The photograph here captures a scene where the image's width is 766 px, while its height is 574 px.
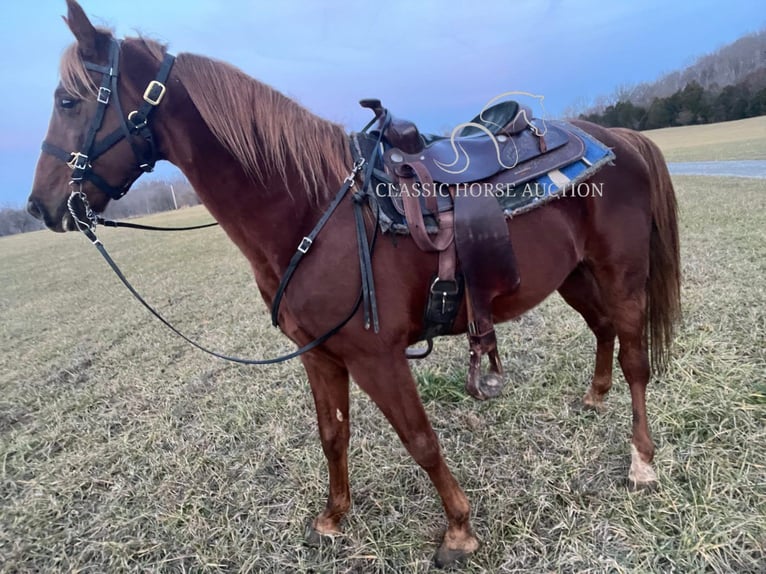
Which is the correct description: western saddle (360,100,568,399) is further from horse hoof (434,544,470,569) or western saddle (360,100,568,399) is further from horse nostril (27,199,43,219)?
horse nostril (27,199,43,219)

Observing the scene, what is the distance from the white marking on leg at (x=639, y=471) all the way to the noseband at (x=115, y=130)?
8.60 feet

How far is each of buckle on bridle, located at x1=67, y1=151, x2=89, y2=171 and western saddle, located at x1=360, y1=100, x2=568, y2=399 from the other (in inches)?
42.0

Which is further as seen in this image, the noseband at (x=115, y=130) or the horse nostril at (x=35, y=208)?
the horse nostril at (x=35, y=208)

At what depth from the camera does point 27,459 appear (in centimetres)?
311

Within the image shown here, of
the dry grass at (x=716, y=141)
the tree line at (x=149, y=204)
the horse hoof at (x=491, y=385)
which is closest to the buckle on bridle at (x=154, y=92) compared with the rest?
the horse hoof at (x=491, y=385)

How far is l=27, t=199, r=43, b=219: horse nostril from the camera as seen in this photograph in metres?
1.60

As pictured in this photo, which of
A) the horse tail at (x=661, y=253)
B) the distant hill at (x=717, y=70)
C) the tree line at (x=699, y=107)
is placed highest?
the distant hill at (x=717, y=70)

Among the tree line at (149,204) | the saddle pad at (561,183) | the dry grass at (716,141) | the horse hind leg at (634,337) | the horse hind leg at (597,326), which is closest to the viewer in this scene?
the saddle pad at (561,183)

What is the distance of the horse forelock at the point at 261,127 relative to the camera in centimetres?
156

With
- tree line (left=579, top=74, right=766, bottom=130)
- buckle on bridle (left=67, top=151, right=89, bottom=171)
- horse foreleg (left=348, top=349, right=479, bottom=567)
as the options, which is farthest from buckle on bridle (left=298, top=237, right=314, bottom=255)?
tree line (left=579, top=74, right=766, bottom=130)

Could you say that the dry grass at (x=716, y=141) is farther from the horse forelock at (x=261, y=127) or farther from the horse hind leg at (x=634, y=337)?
the horse forelock at (x=261, y=127)

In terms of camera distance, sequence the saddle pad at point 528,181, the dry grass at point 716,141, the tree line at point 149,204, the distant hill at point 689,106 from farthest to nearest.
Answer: the tree line at point 149,204 → the distant hill at point 689,106 → the dry grass at point 716,141 → the saddle pad at point 528,181

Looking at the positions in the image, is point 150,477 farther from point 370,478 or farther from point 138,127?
point 138,127

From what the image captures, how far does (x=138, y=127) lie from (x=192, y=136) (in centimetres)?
18
